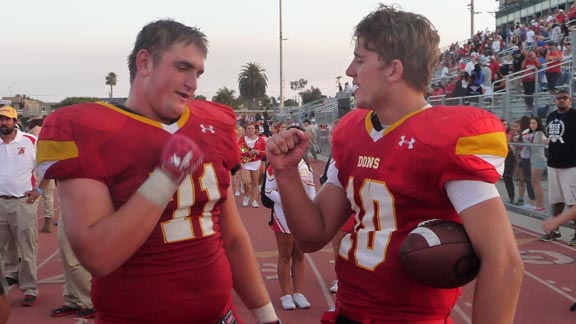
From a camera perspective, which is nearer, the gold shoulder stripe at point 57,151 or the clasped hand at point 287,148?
the gold shoulder stripe at point 57,151

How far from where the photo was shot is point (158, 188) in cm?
199

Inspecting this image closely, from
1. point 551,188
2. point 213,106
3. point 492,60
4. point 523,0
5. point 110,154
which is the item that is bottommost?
point 551,188

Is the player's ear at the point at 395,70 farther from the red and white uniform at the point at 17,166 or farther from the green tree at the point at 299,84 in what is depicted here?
the green tree at the point at 299,84

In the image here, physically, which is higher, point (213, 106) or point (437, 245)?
point (213, 106)

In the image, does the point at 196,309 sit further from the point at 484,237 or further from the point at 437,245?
the point at 484,237

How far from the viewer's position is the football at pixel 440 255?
192 centimetres

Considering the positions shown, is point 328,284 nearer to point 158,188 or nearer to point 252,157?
point 158,188

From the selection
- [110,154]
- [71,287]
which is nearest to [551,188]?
[71,287]

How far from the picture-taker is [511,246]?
6.15ft

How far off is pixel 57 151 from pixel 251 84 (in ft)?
247

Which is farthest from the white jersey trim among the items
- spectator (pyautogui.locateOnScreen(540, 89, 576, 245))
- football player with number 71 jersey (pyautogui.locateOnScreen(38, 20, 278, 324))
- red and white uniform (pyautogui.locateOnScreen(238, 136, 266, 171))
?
red and white uniform (pyautogui.locateOnScreen(238, 136, 266, 171))

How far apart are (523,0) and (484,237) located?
145 feet

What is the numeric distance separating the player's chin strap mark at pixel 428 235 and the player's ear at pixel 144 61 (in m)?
1.14

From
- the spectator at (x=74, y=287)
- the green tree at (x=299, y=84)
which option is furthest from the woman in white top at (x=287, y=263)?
the green tree at (x=299, y=84)
